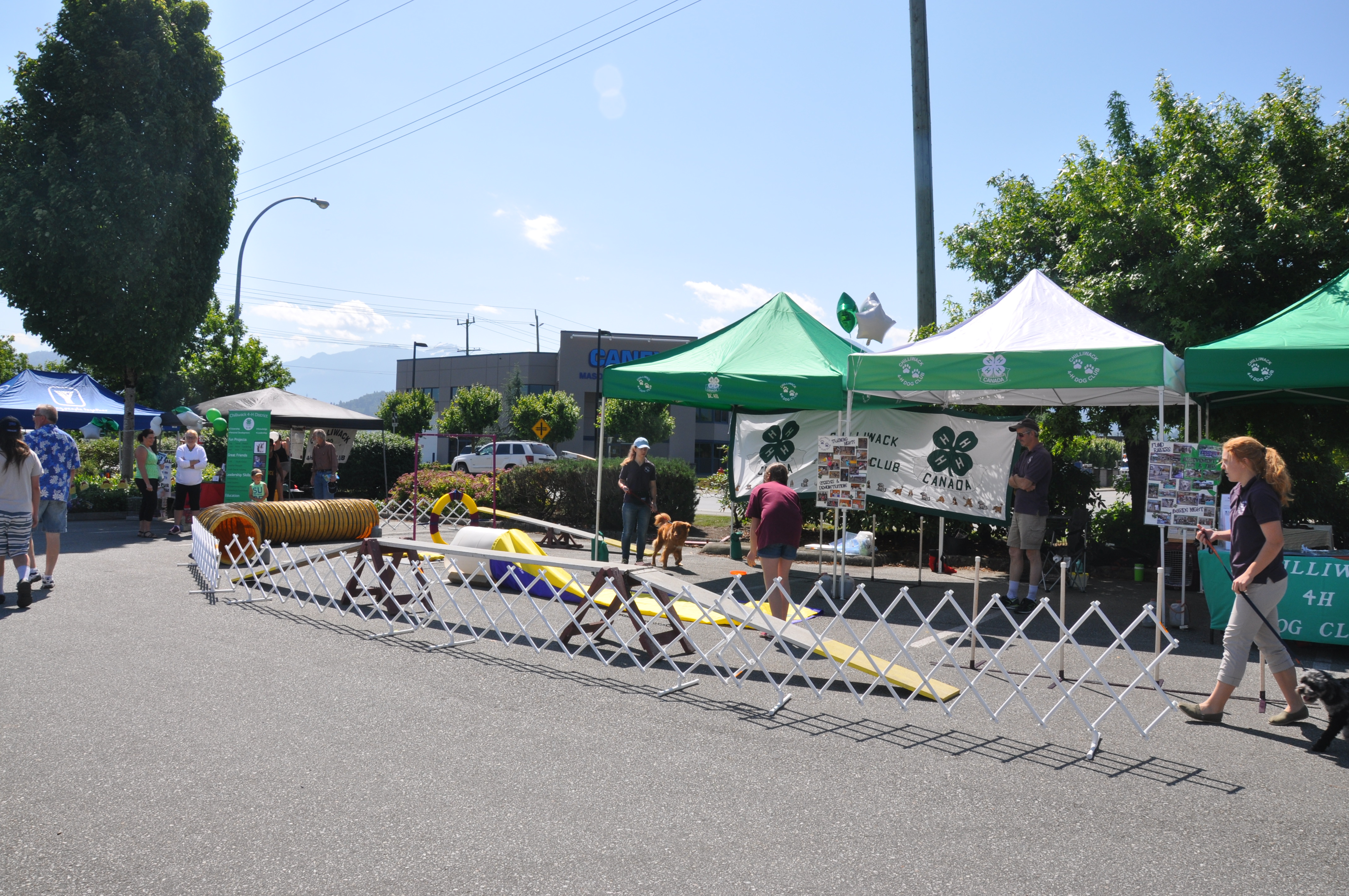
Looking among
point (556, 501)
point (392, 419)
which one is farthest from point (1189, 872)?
point (392, 419)

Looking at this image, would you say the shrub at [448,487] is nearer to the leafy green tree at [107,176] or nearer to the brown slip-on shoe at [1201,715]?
the leafy green tree at [107,176]

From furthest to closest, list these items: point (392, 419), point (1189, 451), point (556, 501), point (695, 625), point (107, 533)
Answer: point (392, 419), point (556, 501), point (107, 533), point (695, 625), point (1189, 451)

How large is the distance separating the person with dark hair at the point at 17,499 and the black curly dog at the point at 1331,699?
10.1 m

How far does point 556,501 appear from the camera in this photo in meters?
18.2

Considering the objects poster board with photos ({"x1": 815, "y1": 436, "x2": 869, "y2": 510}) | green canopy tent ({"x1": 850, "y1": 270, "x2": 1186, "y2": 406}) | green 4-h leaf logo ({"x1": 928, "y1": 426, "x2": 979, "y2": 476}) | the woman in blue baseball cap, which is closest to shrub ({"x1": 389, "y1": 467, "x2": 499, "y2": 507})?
the woman in blue baseball cap

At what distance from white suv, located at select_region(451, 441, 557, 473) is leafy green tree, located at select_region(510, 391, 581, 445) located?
5.65 m

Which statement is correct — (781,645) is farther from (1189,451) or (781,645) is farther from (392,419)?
(392,419)

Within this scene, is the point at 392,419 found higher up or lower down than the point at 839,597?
higher up

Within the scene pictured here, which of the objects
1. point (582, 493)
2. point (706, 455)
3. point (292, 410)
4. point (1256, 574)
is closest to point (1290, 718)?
point (1256, 574)

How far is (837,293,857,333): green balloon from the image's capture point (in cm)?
1149

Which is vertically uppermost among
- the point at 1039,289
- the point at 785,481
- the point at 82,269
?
the point at 82,269

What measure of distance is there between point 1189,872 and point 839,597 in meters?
6.34

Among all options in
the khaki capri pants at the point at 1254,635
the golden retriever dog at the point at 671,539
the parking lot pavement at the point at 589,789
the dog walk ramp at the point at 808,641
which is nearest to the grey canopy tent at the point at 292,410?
the golden retriever dog at the point at 671,539

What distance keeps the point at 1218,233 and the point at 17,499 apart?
13.3 meters
